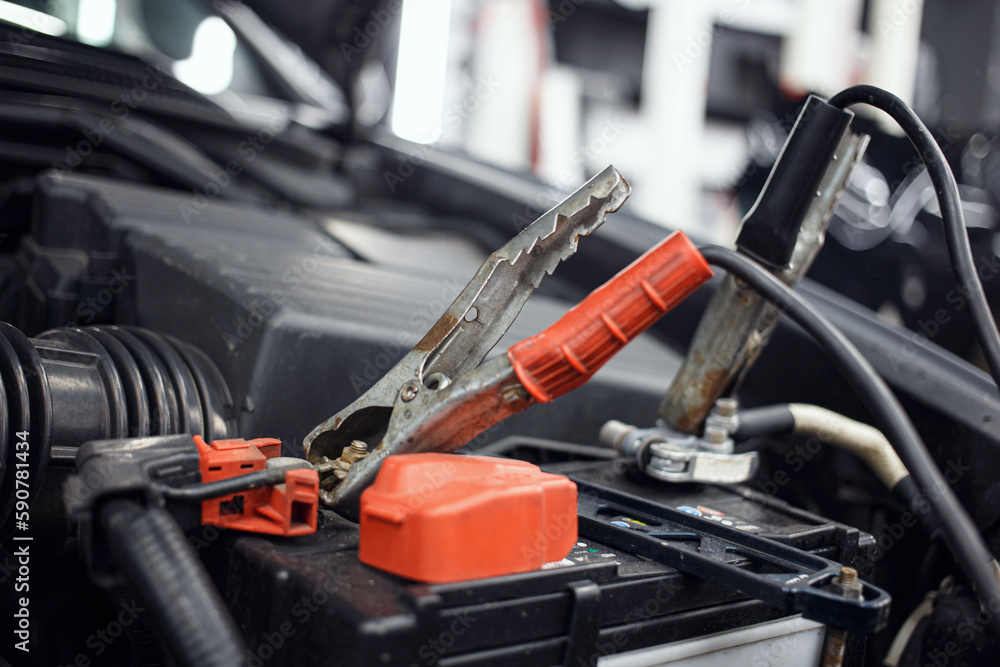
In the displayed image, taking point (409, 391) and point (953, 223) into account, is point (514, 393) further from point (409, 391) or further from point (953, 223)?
point (953, 223)

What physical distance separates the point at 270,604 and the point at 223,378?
27 centimetres

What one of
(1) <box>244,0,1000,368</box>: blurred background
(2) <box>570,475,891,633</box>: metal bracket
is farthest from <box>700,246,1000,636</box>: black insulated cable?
(1) <box>244,0,1000,368</box>: blurred background

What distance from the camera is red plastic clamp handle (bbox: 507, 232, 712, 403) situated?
498mm

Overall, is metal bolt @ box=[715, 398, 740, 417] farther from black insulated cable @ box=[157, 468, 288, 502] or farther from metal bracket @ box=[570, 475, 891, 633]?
black insulated cable @ box=[157, 468, 288, 502]

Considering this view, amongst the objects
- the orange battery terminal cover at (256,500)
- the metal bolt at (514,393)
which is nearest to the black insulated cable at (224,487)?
the orange battery terminal cover at (256,500)

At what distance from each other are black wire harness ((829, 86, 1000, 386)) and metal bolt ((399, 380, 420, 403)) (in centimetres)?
41

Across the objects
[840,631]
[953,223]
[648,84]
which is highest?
[648,84]

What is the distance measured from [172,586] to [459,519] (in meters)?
0.15

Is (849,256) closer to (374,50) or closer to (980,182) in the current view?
(980,182)

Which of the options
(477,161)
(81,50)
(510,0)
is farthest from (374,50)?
(510,0)

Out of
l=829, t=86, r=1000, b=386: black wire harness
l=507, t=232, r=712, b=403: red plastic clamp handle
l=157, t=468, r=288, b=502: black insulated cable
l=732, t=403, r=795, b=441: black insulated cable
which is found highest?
l=829, t=86, r=1000, b=386: black wire harness

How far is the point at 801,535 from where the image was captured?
617mm

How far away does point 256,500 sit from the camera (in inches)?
19.9

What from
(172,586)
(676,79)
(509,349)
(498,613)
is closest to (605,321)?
(509,349)
